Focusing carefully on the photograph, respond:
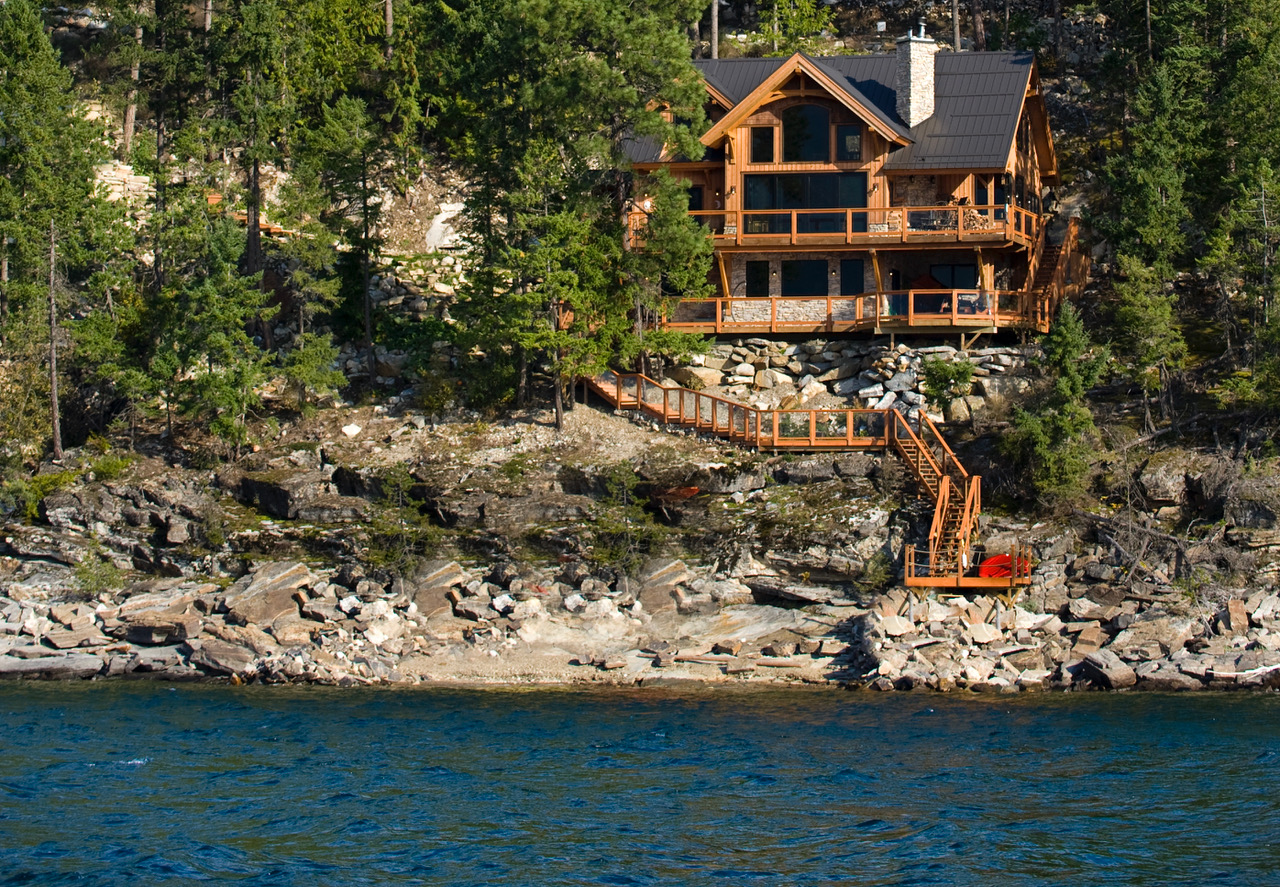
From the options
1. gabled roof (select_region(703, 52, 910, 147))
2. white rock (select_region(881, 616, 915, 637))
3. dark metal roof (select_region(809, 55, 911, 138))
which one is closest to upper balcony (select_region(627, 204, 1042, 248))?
gabled roof (select_region(703, 52, 910, 147))

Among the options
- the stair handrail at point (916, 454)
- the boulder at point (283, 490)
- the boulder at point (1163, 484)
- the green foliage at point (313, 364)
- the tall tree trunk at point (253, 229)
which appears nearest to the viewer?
the boulder at point (1163, 484)

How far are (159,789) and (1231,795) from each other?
17648 mm

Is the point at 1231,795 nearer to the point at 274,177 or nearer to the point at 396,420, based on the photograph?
the point at 396,420

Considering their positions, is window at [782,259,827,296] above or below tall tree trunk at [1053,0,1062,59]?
below

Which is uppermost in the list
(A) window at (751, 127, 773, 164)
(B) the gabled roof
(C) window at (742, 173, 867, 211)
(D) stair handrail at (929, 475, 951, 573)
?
(B) the gabled roof

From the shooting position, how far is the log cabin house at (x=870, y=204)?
42.6 m

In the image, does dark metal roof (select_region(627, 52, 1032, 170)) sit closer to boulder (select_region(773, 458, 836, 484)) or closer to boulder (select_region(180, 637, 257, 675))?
boulder (select_region(773, 458, 836, 484))

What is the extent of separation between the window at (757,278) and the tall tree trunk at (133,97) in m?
23.0

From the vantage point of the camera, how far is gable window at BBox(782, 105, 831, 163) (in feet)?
144

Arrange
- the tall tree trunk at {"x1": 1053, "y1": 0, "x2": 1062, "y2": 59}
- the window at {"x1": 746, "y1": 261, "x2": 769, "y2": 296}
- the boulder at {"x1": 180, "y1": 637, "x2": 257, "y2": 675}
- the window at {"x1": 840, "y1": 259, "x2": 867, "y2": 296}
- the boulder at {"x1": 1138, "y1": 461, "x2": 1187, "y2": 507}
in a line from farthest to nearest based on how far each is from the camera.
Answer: the tall tree trunk at {"x1": 1053, "y1": 0, "x2": 1062, "y2": 59}
the window at {"x1": 746, "y1": 261, "x2": 769, "y2": 296}
the window at {"x1": 840, "y1": 259, "x2": 867, "y2": 296}
the boulder at {"x1": 1138, "y1": 461, "x2": 1187, "y2": 507}
the boulder at {"x1": 180, "y1": 637, "x2": 257, "y2": 675}

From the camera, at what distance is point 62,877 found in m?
21.2

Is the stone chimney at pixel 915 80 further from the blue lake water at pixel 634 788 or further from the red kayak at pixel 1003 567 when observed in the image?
the blue lake water at pixel 634 788

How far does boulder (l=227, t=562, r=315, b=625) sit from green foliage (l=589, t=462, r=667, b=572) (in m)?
7.10

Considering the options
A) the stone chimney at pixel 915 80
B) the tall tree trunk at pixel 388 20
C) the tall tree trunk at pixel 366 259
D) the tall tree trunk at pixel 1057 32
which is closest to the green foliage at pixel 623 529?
the tall tree trunk at pixel 366 259
